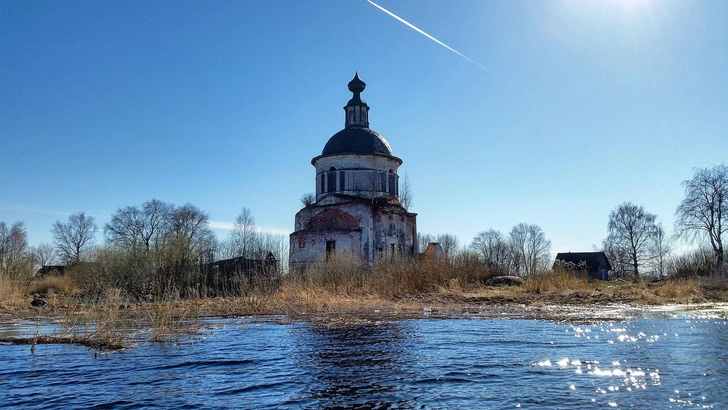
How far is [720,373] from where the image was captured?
18.8ft

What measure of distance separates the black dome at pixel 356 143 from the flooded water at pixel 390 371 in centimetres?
2382

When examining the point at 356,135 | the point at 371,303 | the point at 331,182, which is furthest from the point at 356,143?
the point at 371,303

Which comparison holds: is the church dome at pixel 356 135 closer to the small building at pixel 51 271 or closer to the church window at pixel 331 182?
the church window at pixel 331 182

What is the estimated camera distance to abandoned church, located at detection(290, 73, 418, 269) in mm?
30094

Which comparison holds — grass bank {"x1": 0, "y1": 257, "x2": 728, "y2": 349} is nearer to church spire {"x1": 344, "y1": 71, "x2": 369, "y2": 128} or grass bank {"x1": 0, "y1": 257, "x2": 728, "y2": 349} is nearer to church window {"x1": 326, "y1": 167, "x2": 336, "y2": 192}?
church window {"x1": 326, "y1": 167, "x2": 336, "y2": 192}

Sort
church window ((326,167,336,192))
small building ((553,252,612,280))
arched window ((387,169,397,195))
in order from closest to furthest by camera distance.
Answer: church window ((326,167,336,192)), arched window ((387,169,397,195)), small building ((553,252,612,280))

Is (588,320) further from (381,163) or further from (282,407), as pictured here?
(381,163)

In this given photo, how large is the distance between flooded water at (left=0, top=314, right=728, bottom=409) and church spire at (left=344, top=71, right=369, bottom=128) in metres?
26.8

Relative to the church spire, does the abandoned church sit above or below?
below

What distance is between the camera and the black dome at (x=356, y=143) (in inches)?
1292

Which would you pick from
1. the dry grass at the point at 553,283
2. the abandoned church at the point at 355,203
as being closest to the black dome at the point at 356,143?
the abandoned church at the point at 355,203

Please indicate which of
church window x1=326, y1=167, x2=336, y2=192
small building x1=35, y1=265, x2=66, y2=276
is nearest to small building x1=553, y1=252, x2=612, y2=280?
church window x1=326, y1=167, x2=336, y2=192

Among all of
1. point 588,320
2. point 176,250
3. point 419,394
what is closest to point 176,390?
point 419,394

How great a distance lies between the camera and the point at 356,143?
1298 inches
